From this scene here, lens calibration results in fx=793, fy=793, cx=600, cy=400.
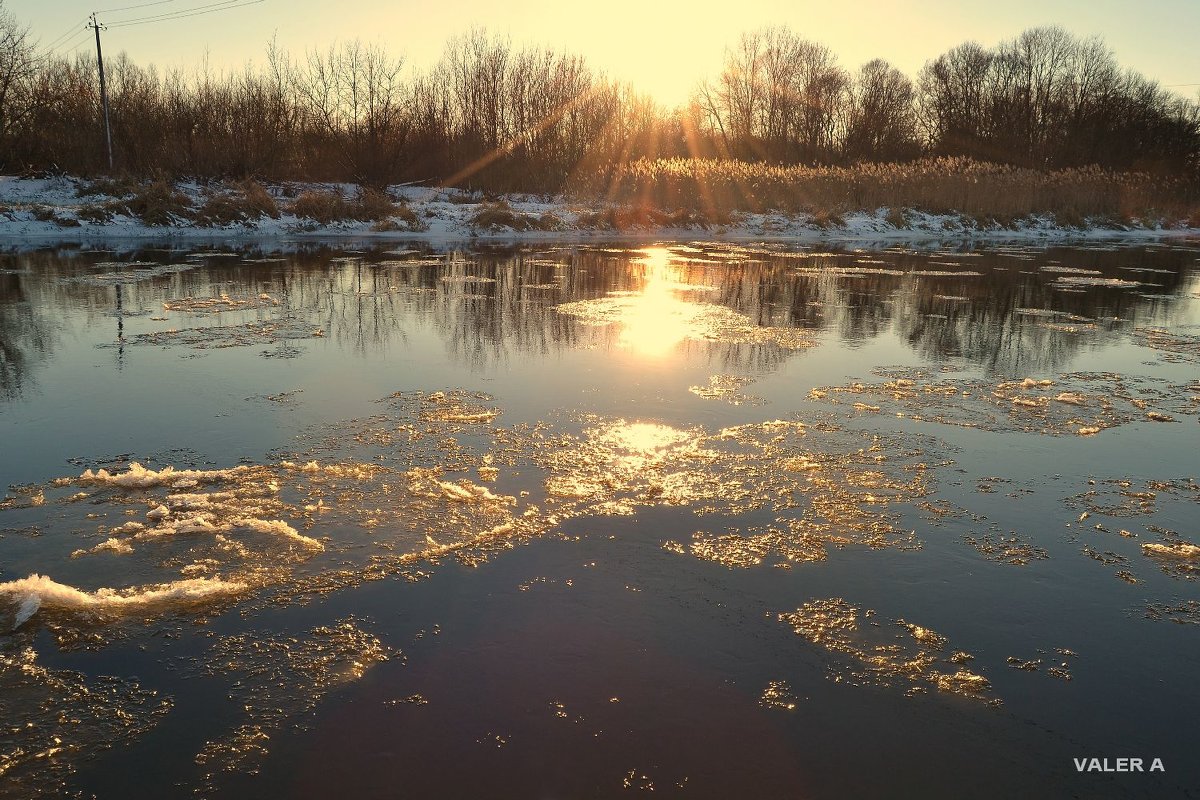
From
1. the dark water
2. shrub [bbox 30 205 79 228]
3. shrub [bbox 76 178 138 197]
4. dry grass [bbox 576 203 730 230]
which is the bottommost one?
the dark water

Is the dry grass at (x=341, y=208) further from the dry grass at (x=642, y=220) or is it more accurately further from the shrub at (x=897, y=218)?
the shrub at (x=897, y=218)

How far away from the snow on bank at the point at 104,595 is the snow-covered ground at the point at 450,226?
19.1 metres

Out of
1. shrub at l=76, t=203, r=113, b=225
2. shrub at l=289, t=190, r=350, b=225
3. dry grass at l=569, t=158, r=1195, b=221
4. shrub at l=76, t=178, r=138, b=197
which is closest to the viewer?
shrub at l=76, t=203, r=113, b=225

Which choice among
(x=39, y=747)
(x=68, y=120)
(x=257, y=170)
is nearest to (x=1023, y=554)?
(x=39, y=747)

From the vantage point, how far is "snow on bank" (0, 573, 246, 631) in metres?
Answer: 2.86

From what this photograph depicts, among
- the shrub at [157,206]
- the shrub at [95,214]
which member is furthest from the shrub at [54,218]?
the shrub at [157,206]

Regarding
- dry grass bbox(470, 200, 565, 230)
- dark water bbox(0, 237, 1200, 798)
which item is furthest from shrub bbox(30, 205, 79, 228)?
dark water bbox(0, 237, 1200, 798)

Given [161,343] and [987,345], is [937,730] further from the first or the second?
[161,343]

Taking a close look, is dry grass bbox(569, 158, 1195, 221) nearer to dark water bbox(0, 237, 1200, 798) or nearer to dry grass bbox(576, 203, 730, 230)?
dry grass bbox(576, 203, 730, 230)

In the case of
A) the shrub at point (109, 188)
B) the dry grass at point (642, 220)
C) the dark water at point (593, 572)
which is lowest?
the dark water at point (593, 572)

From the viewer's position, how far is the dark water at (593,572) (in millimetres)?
2227

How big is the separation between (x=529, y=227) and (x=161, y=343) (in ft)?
57.5

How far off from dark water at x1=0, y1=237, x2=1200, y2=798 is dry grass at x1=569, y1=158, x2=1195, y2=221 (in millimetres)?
19820

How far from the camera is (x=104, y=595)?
2953mm
